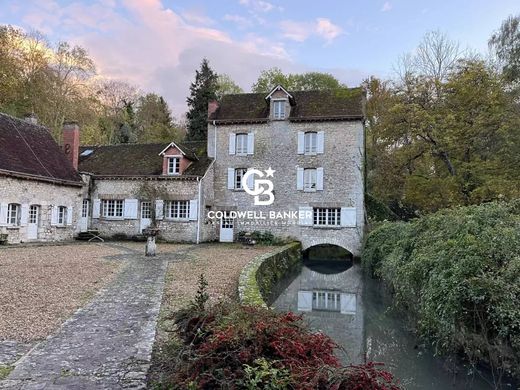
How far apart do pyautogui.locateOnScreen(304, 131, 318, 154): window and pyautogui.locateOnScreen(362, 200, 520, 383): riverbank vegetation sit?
43.6ft

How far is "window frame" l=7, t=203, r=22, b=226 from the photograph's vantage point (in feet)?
54.0

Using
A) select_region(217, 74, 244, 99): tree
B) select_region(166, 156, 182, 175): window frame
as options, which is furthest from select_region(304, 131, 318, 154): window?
select_region(217, 74, 244, 99): tree

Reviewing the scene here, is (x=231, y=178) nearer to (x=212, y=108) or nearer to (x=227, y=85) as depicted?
(x=212, y=108)

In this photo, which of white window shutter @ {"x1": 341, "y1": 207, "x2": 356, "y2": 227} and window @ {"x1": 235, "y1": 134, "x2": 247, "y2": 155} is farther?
window @ {"x1": 235, "y1": 134, "x2": 247, "y2": 155}

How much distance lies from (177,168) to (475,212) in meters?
15.7

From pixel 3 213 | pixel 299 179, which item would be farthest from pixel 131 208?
pixel 299 179

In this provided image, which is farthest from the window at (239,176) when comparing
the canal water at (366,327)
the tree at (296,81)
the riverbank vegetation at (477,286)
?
the tree at (296,81)

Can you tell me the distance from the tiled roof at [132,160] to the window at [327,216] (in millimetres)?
6436

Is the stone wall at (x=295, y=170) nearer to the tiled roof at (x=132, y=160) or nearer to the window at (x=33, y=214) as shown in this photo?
the tiled roof at (x=132, y=160)

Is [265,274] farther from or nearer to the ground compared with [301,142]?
nearer to the ground

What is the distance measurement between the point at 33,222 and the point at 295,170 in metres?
12.8

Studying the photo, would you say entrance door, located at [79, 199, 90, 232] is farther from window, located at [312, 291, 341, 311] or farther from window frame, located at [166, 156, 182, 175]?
window, located at [312, 291, 341, 311]

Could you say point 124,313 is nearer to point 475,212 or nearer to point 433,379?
point 433,379

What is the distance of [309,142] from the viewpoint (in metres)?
20.8
